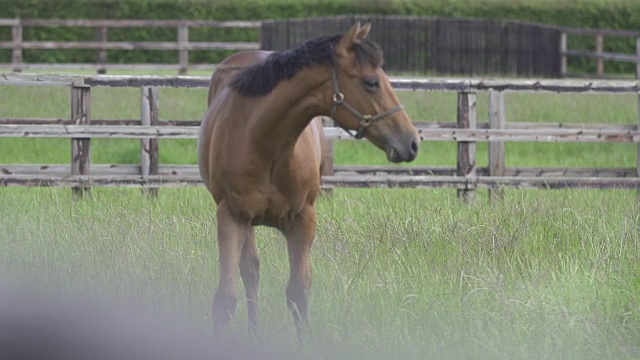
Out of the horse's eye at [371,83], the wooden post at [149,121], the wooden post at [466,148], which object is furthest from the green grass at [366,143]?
the horse's eye at [371,83]

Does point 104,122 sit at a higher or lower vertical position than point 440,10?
lower

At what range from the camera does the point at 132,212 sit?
1005 cm

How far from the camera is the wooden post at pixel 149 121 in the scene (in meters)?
12.9

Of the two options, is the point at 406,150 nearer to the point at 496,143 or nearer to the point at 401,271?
the point at 401,271

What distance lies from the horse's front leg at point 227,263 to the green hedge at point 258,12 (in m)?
23.2

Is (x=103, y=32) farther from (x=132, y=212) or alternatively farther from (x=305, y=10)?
(x=132, y=212)

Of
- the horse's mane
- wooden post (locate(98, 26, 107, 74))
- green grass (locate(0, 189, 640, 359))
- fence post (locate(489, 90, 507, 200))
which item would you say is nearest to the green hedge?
wooden post (locate(98, 26, 107, 74))

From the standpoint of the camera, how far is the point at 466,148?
12727mm

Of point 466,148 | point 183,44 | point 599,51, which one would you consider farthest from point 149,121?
point 599,51

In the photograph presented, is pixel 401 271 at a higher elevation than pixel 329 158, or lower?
lower

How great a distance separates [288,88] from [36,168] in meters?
7.70

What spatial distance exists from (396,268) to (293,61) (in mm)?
1846

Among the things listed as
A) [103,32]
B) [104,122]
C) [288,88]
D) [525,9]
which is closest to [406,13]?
[525,9]

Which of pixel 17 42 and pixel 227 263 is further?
pixel 17 42
